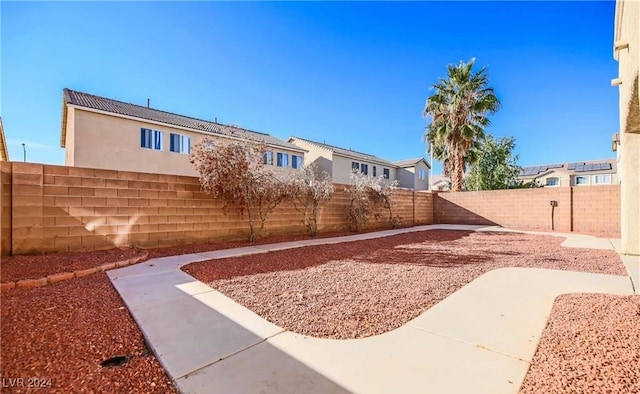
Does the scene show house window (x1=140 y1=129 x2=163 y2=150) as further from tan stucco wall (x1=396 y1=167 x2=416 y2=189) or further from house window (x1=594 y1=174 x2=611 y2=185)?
house window (x1=594 y1=174 x2=611 y2=185)

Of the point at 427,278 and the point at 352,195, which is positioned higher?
the point at 352,195

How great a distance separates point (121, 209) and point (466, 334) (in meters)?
7.00

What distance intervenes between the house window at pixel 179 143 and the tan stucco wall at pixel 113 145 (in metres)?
0.21

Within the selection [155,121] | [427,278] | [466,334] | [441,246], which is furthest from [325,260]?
[155,121]

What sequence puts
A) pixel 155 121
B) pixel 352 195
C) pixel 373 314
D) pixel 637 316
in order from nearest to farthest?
pixel 637 316
pixel 373 314
pixel 352 195
pixel 155 121

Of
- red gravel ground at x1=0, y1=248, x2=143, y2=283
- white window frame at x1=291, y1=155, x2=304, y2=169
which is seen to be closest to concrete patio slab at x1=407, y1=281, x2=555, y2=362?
red gravel ground at x1=0, y1=248, x2=143, y2=283

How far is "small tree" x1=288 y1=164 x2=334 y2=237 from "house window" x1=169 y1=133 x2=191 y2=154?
1033cm

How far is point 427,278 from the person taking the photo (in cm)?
479

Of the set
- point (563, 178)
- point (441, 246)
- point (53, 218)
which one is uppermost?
point (563, 178)

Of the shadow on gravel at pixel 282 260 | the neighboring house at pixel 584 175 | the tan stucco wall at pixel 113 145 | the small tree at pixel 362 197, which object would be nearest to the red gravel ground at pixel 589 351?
the shadow on gravel at pixel 282 260

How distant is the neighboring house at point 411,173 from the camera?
3006cm

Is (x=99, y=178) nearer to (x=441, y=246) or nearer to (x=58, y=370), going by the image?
(x=58, y=370)

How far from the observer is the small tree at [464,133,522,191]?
20656 millimetres

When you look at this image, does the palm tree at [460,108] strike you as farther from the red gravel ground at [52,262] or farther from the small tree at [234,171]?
the red gravel ground at [52,262]
